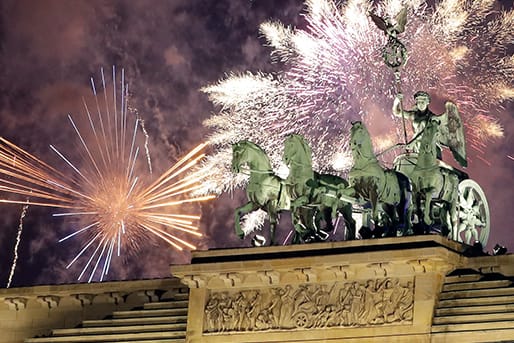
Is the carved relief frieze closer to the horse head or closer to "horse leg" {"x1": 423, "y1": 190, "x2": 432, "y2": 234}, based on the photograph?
"horse leg" {"x1": 423, "y1": 190, "x2": 432, "y2": 234}

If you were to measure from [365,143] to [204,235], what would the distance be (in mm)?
17289

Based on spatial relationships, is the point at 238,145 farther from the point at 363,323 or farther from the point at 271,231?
the point at 363,323

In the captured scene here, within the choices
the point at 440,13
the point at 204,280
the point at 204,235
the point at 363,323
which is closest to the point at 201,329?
the point at 204,280

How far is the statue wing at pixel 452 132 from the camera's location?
39469 millimetres

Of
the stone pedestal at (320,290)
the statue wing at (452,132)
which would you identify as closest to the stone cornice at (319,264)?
the stone pedestal at (320,290)

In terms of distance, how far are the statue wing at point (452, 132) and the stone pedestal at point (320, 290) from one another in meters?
3.03

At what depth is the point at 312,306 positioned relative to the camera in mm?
37156

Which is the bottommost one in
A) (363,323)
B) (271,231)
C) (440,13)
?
(363,323)

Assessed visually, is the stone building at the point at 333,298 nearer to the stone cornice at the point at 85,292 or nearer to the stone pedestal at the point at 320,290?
the stone pedestal at the point at 320,290

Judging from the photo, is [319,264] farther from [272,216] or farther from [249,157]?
[249,157]

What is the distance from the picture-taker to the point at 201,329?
125 feet

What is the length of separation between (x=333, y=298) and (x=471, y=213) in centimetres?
412

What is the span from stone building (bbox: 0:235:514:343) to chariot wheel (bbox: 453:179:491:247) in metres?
1.21

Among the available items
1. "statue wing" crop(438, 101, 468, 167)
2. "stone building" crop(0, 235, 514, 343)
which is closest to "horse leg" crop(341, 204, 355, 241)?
"stone building" crop(0, 235, 514, 343)
